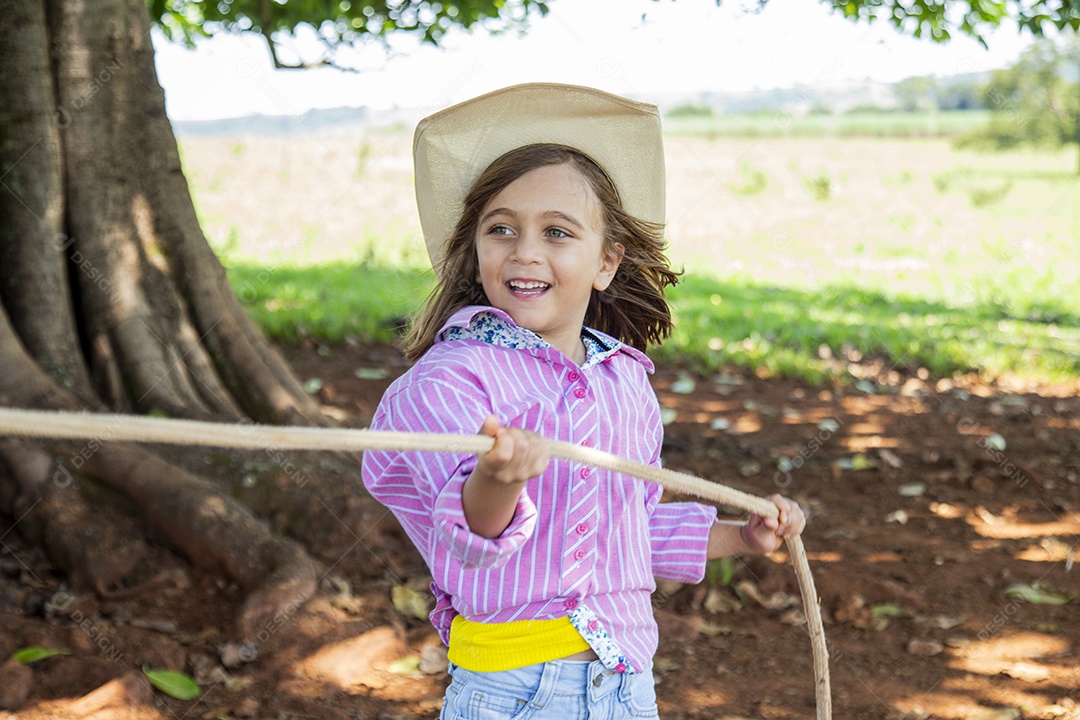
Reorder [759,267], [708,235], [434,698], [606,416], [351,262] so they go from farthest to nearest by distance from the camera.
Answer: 1. [708,235]
2. [759,267]
3. [351,262]
4. [434,698]
5. [606,416]

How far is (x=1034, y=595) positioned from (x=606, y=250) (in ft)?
8.27

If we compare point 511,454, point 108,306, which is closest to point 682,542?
point 511,454

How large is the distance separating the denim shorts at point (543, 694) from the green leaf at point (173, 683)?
1.35 meters

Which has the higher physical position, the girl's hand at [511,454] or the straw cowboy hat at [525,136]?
the straw cowboy hat at [525,136]

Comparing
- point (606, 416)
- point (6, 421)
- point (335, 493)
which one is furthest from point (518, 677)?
point (335, 493)

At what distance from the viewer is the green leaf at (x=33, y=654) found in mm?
2945

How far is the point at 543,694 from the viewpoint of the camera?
1.86 m

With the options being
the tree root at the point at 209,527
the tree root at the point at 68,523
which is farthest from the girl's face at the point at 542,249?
the tree root at the point at 68,523

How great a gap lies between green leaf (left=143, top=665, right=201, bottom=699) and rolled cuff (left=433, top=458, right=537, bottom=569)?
5.49 feet

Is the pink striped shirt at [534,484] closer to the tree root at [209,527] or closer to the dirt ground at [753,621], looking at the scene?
the dirt ground at [753,621]

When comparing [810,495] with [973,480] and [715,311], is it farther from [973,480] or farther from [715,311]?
[715,311]

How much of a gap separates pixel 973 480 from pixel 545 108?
3594mm

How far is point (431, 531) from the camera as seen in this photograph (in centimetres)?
188

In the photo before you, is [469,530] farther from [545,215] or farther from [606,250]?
[606,250]
